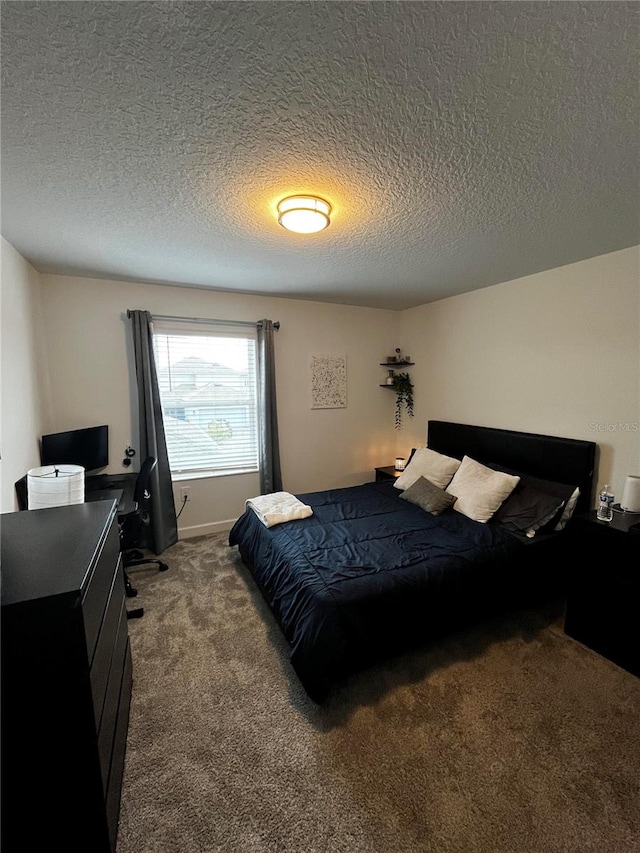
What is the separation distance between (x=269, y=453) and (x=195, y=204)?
7.95ft

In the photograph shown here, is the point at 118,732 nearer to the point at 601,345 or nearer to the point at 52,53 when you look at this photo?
the point at 52,53

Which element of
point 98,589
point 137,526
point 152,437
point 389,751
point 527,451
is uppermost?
point 152,437

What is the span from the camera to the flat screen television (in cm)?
263

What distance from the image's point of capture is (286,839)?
1.19 metres

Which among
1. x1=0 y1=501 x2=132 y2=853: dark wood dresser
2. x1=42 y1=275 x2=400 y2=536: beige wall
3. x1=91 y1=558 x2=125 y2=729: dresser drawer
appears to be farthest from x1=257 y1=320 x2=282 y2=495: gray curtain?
x1=0 y1=501 x2=132 y2=853: dark wood dresser

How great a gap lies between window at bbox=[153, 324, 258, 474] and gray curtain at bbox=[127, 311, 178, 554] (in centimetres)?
18

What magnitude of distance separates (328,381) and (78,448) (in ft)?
8.50

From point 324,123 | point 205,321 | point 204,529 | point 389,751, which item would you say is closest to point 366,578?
point 389,751

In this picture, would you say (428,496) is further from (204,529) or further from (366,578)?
(204,529)

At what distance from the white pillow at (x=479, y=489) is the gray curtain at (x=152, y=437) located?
2.69m

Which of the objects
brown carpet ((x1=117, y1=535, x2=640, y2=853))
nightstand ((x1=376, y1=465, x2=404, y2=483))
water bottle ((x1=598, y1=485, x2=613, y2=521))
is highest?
water bottle ((x1=598, y1=485, x2=613, y2=521))

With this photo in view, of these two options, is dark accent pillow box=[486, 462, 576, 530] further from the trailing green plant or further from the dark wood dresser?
the dark wood dresser

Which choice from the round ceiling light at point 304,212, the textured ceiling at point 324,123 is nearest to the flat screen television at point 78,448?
the textured ceiling at point 324,123

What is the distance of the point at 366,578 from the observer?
1888mm
